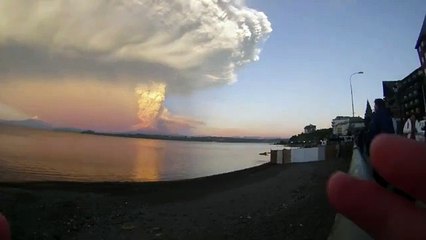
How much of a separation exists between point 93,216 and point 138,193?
27.4ft

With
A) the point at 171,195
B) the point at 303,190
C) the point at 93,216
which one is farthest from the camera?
the point at 171,195

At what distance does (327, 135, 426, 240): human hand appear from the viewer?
2.37 feet

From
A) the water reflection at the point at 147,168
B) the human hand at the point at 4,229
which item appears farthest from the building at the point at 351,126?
the water reflection at the point at 147,168

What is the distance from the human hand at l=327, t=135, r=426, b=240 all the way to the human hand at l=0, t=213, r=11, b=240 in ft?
2.60

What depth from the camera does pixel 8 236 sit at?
84 centimetres

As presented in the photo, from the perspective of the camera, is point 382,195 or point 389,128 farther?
point 389,128

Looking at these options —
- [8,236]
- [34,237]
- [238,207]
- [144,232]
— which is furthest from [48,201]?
[8,236]

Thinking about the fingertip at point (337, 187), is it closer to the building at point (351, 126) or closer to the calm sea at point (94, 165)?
the building at point (351, 126)

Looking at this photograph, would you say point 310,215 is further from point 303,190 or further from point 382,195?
point 382,195

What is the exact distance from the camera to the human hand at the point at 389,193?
2.37ft

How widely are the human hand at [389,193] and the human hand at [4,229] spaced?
792mm

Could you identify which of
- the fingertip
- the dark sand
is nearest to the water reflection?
the dark sand

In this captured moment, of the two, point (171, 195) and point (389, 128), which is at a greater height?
point (389, 128)

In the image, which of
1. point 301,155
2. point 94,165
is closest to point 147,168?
point 94,165
